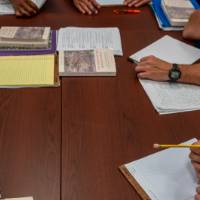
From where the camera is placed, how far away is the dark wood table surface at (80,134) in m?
0.99

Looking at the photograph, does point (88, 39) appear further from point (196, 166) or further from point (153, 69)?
point (196, 166)

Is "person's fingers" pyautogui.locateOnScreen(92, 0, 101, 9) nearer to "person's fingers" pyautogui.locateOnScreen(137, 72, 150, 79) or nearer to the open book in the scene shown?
the open book

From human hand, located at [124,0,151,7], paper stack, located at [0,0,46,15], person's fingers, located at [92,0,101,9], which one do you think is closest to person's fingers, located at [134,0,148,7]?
human hand, located at [124,0,151,7]

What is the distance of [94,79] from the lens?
136cm

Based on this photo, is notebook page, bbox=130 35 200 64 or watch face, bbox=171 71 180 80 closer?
watch face, bbox=171 71 180 80

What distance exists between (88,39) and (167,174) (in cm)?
76

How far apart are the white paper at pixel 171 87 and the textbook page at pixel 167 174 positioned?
21 centimetres

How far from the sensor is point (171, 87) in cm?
134

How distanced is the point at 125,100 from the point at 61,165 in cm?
35

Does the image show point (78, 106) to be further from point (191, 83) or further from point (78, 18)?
point (78, 18)

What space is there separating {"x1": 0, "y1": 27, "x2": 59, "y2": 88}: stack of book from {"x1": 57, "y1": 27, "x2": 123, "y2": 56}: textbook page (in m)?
0.04

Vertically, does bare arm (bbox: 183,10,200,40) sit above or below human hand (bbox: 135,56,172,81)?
above

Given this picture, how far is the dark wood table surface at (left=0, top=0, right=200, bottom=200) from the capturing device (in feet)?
3.24

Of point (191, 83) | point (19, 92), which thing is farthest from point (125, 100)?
point (19, 92)
